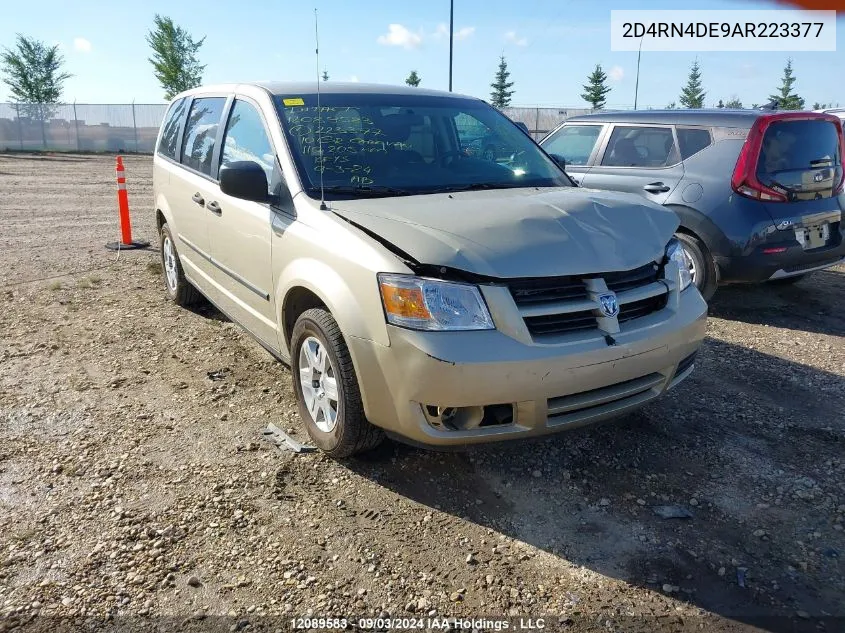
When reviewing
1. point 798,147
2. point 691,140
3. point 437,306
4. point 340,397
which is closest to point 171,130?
point 340,397

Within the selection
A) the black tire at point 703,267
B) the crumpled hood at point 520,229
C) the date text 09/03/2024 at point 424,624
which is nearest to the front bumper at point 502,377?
the crumpled hood at point 520,229

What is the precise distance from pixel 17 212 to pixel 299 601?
1233cm

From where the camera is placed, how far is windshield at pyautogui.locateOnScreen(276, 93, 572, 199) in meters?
3.73

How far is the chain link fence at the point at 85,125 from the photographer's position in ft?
110

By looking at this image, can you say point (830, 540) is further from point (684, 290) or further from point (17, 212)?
point (17, 212)

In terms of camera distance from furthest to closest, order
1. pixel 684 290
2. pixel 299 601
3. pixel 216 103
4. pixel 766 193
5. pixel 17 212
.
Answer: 1. pixel 17 212
2. pixel 766 193
3. pixel 216 103
4. pixel 684 290
5. pixel 299 601

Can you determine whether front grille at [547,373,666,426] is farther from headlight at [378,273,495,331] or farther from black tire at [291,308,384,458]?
black tire at [291,308,384,458]

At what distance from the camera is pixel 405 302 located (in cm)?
285

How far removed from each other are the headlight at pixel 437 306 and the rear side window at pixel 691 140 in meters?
4.42

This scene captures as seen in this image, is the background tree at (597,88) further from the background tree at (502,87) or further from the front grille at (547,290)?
the front grille at (547,290)

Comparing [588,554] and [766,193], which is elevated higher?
[766,193]

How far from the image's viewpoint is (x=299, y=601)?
2.52 metres

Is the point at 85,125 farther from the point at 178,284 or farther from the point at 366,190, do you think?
the point at 366,190

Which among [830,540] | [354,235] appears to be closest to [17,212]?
[354,235]
